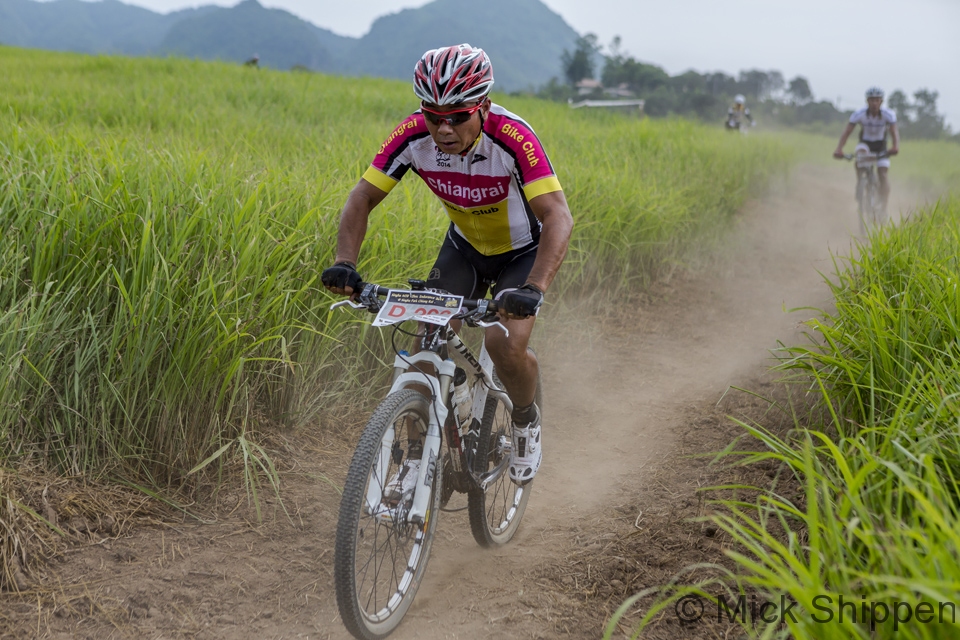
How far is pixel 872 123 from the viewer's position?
10328 mm

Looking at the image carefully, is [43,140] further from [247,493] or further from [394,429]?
[394,429]

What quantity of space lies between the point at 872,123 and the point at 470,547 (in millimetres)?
9870

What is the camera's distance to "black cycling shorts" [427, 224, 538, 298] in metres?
3.22

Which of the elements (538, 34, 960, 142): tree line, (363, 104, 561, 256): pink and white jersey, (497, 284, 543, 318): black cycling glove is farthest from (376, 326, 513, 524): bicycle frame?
(538, 34, 960, 142): tree line

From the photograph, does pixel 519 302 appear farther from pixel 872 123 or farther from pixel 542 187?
pixel 872 123

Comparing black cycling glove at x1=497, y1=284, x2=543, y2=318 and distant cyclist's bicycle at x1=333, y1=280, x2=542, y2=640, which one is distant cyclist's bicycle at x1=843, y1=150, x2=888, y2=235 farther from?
black cycling glove at x1=497, y1=284, x2=543, y2=318

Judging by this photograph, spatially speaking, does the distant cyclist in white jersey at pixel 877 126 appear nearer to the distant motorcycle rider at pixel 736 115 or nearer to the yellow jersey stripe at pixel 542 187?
the distant motorcycle rider at pixel 736 115

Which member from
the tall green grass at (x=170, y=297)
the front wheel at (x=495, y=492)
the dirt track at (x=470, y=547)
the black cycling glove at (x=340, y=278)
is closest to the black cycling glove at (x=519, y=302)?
the black cycling glove at (x=340, y=278)

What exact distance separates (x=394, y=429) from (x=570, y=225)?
111cm

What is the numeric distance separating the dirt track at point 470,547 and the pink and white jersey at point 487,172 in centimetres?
150

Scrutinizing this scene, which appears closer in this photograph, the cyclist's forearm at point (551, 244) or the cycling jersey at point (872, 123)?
the cyclist's forearm at point (551, 244)

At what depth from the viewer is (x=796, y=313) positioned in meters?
7.31

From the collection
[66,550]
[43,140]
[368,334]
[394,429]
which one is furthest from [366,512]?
[43,140]

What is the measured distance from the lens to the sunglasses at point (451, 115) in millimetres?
2756
